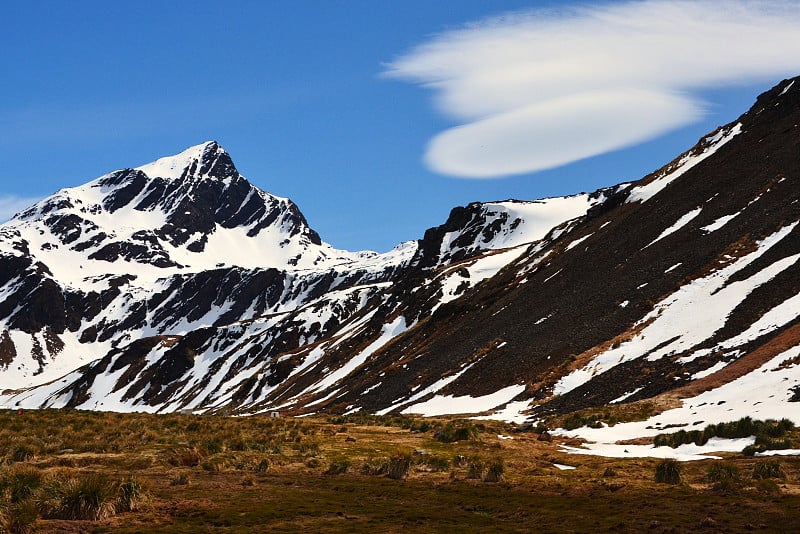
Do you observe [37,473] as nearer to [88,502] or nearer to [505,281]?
[88,502]

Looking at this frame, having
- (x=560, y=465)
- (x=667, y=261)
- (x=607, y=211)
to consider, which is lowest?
(x=560, y=465)

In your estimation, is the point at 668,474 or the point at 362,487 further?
the point at 668,474

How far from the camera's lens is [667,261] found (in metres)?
77.9

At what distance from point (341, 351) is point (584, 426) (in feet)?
354

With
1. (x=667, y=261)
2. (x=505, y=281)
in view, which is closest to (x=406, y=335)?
(x=505, y=281)

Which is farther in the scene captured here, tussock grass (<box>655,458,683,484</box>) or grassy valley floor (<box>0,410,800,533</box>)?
tussock grass (<box>655,458,683,484</box>)

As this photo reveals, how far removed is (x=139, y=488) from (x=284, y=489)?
4770 millimetres

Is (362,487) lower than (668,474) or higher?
higher

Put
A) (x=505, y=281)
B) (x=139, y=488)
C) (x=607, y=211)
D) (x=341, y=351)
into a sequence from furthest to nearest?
1. (x=341, y=351)
2. (x=607, y=211)
3. (x=505, y=281)
4. (x=139, y=488)

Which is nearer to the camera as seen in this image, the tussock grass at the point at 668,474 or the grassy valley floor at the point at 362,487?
the grassy valley floor at the point at 362,487

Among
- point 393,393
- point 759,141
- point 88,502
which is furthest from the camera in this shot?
point 759,141

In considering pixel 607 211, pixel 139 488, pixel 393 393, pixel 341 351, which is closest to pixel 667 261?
pixel 393 393

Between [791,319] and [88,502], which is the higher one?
[791,319]

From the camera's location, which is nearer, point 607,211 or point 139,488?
point 139,488
